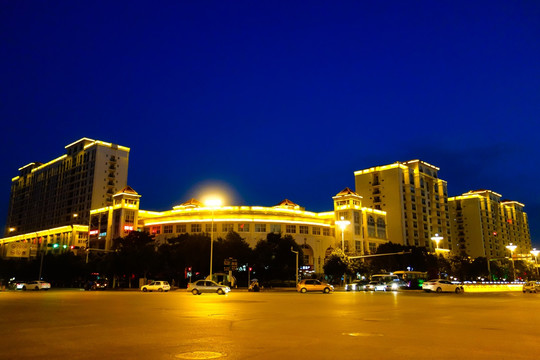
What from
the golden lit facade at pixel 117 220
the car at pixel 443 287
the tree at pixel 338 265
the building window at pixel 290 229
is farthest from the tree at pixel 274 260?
the golden lit facade at pixel 117 220

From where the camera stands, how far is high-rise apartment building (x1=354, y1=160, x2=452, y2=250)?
11894 cm

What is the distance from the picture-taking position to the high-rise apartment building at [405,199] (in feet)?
390

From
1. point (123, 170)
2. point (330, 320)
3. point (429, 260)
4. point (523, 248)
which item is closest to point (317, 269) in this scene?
point (429, 260)

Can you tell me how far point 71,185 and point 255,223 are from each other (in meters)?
72.4

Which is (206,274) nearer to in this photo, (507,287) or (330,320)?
(507,287)

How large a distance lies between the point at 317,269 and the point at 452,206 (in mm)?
89982

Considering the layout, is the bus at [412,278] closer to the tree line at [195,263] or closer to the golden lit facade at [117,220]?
the tree line at [195,263]

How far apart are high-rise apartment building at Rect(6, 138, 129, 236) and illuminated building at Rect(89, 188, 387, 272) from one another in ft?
64.1

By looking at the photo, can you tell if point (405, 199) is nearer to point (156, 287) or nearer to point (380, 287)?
point (380, 287)

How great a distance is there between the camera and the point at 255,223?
9312cm

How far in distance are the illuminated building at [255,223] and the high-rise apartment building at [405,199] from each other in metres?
10.3

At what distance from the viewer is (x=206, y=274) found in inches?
2840

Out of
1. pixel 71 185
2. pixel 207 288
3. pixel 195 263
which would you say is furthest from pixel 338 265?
pixel 71 185

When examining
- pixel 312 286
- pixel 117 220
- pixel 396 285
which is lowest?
pixel 396 285
